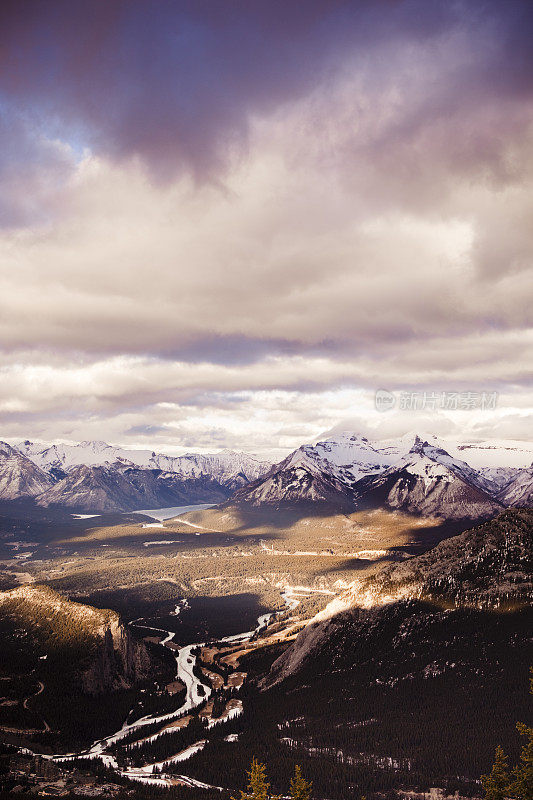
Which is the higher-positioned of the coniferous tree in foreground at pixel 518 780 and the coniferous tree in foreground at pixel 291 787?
the coniferous tree in foreground at pixel 518 780

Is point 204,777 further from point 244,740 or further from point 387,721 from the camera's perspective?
point 387,721

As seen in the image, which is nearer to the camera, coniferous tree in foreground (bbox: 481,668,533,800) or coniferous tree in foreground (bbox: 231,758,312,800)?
coniferous tree in foreground (bbox: 481,668,533,800)

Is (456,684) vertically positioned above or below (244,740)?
above

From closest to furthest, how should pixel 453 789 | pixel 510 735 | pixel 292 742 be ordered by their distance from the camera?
pixel 453 789, pixel 510 735, pixel 292 742

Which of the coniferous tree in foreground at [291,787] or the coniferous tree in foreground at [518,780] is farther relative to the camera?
the coniferous tree in foreground at [291,787]

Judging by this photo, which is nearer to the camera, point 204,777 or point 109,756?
point 204,777

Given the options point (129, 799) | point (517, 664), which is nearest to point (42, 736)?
point (129, 799)

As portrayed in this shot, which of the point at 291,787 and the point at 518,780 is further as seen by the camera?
the point at 291,787

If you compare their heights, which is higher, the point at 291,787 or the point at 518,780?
the point at 518,780

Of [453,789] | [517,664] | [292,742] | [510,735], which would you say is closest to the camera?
[453,789]

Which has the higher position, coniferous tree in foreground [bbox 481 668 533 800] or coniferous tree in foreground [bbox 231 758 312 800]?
coniferous tree in foreground [bbox 481 668 533 800]

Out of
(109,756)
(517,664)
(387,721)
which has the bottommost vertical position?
(109,756)
